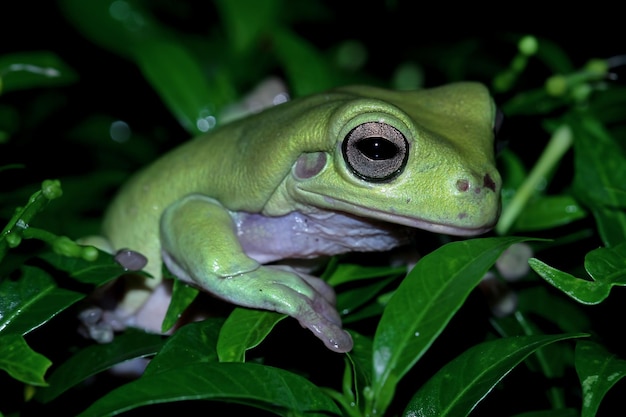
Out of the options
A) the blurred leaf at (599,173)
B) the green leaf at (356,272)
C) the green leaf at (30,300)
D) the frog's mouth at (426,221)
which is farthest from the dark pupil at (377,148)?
the green leaf at (30,300)

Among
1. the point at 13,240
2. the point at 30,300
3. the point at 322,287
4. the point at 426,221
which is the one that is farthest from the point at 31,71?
the point at 426,221

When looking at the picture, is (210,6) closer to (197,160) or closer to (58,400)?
(197,160)

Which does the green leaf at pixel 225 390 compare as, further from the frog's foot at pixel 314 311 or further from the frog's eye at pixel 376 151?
the frog's eye at pixel 376 151

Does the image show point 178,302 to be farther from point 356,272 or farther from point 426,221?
point 426,221

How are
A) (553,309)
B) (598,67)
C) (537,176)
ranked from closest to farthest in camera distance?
1. (553,309)
2. (537,176)
3. (598,67)

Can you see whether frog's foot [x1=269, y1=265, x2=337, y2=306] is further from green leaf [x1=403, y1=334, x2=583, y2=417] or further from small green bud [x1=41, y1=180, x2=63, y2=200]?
small green bud [x1=41, y1=180, x2=63, y2=200]

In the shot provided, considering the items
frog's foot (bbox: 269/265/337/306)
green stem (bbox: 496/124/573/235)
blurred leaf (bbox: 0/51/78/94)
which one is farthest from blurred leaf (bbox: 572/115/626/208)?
blurred leaf (bbox: 0/51/78/94)
